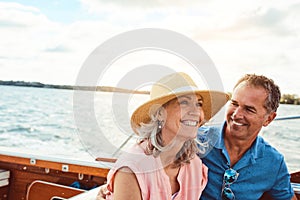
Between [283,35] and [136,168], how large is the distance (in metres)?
10.2

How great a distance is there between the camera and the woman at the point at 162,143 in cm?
123

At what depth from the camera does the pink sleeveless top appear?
4.07 feet

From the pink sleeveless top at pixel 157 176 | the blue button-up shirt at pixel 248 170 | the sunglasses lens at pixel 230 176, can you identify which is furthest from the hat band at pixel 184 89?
the sunglasses lens at pixel 230 176

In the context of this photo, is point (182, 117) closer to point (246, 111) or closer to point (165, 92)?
point (165, 92)

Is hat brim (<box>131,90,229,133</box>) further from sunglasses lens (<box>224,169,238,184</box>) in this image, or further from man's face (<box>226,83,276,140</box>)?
sunglasses lens (<box>224,169,238,184</box>)

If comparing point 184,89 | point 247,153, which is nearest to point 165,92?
point 184,89

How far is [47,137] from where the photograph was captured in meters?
9.52

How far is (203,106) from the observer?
143 cm

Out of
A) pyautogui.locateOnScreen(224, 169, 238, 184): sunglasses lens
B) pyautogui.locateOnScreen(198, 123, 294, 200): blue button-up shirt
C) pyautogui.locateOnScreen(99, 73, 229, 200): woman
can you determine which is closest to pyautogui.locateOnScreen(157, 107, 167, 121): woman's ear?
pyautogui.locateOnScreen(99, 73, 229, 200): woman

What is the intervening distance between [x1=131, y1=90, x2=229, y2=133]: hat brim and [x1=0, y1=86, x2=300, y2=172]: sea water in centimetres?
Result: 3

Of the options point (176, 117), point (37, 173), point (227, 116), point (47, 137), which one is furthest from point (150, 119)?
point (47, 137)

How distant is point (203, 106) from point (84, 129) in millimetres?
472

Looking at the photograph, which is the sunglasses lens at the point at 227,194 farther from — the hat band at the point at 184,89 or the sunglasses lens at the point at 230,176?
the hat band at the point at 184,89

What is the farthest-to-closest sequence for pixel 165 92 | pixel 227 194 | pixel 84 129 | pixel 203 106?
1. pixel 227 194
2. pixel 203 106
3. pixel 165 92
4. pixel 84 129
